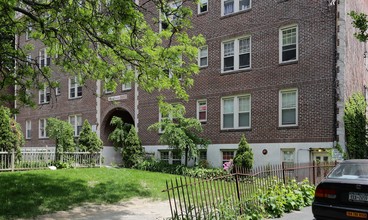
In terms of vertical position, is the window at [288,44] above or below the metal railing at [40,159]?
above

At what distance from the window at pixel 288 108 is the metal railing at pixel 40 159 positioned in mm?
10179

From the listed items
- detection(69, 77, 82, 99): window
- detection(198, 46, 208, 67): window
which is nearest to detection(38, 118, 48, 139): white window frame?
detection(69, 77, 82, 99): window

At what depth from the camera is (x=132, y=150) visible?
905 inches

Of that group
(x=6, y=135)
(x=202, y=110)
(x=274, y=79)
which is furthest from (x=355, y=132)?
(x=6, y=135)

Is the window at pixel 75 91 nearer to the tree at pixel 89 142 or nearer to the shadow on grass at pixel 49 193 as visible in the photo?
the tree at pixel 89 142

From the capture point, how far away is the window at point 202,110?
21469 mm

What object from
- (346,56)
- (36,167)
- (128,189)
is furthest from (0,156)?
(346,56)

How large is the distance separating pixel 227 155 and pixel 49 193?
427 inches

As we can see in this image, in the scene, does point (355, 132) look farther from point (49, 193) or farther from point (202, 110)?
point (49, 193)

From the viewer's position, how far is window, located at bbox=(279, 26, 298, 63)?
59.5ft

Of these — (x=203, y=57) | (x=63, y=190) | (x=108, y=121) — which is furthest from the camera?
(x=108, y=121)

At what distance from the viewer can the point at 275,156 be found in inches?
717

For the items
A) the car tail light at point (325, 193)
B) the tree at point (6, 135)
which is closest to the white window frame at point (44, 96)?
the tree at point (6, 135)

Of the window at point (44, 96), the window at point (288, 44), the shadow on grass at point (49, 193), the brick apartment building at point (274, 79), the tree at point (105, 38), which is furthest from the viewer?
the window at point (44, 96)
